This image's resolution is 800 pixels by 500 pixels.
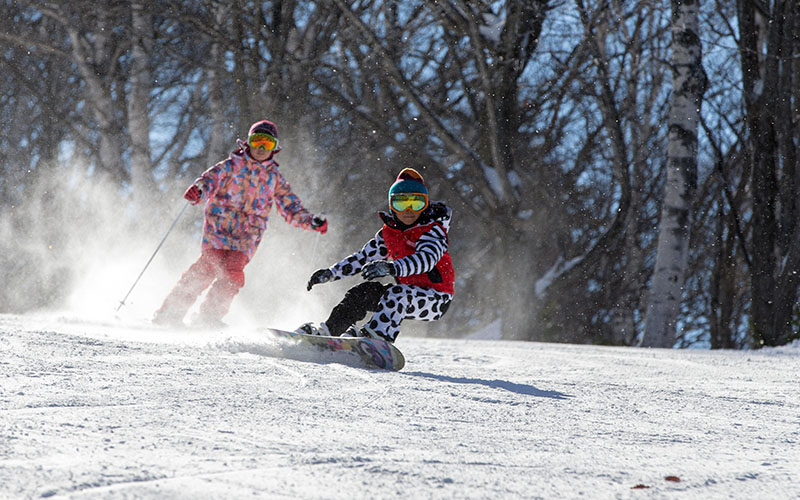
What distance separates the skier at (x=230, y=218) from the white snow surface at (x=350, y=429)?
1.99 metres

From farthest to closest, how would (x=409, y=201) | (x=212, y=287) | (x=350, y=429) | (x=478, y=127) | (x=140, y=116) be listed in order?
(x=140, y=116), (x=478, y=127), (x=212, y=287), (x=409, y=201), (x=350, y=429)

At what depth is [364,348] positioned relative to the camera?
4.09 meters

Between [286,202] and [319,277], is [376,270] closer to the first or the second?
[319,277]

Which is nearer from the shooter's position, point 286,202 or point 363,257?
point 363,257

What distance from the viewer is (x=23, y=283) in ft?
67.2

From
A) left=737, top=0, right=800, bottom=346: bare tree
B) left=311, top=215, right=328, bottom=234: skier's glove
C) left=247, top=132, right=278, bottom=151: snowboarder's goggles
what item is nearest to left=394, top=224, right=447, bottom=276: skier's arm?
left=311, top=215, right=328, bottom=234: skier's glove

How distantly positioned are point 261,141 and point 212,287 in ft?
3.69

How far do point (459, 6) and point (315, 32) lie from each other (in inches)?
139

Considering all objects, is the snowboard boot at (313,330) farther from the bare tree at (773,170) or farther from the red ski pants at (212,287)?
the bare tree at (773,170)

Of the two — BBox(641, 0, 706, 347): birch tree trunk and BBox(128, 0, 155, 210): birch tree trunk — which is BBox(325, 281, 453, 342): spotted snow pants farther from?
BBox(128, 0, 155, 210): birch tree trunk

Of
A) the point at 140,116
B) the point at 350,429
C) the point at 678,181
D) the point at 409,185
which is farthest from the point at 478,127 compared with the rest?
the point at 350,429

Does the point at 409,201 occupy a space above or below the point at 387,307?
above

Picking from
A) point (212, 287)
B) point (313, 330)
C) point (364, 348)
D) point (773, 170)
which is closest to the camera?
point (364, 348)

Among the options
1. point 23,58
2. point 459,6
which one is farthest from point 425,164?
point 23,58
